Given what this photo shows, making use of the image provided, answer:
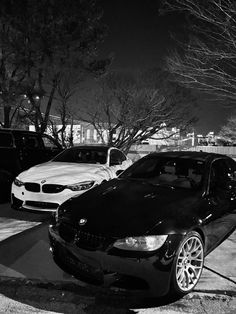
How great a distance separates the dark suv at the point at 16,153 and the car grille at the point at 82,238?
436 centimetres

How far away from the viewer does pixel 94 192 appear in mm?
4207

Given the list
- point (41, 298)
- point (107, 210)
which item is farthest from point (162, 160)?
point (41, 298)

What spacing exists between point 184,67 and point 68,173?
19.5ft

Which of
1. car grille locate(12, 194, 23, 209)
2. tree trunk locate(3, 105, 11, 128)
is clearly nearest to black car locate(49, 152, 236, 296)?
car grille locate(12, 194, 23, 209)

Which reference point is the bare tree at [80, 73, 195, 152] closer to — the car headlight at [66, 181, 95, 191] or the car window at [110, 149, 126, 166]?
the car window at [110, 149, 126, 166]

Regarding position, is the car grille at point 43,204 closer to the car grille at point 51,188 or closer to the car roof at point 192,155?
the car grille at point 51,188

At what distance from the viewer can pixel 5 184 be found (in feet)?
24.6

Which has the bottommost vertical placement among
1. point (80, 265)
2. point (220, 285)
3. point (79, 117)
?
point (220, 285)

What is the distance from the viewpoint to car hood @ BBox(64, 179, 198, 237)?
10.6 feet

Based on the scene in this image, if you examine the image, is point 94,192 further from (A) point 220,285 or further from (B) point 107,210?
(A) point 220,285

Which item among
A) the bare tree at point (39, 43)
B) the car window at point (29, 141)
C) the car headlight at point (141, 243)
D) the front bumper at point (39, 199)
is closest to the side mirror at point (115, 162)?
the front bumper at point (39, 199)

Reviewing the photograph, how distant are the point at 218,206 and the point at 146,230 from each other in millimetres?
1395

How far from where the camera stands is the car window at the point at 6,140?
319 inches

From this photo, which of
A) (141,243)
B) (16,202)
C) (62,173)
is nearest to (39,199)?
(16,202)
